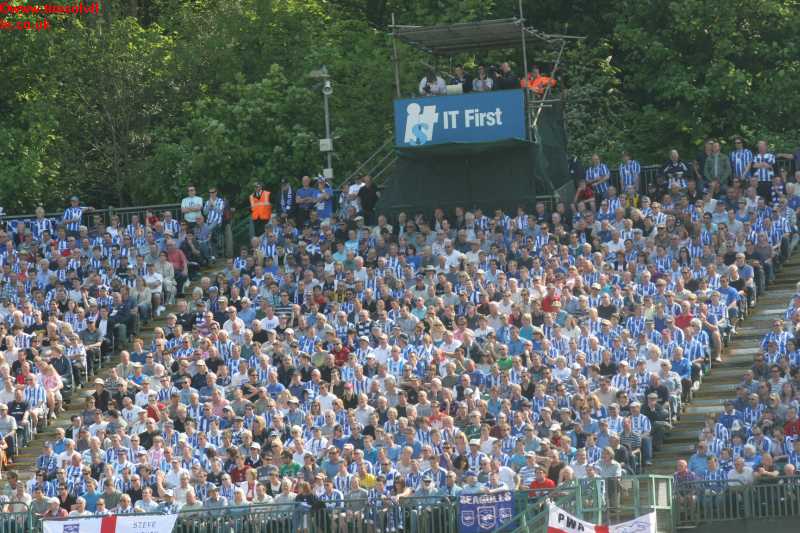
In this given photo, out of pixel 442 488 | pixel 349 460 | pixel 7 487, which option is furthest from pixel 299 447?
pixel 7 487

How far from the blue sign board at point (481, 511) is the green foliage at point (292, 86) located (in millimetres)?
15550

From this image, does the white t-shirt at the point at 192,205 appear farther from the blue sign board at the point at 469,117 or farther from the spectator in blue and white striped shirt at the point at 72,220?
the blue sign board at the point at 469,117

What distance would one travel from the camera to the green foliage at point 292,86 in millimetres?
37875

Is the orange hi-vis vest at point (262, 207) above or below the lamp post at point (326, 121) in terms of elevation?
below

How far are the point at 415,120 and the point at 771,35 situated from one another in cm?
899

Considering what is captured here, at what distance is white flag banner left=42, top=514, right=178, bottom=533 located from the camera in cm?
2316

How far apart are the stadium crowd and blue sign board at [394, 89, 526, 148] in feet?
4.58

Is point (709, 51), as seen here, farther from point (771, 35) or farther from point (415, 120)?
point (415, 120)

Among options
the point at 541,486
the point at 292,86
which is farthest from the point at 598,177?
the point at 541,486

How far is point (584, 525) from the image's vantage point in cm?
2111

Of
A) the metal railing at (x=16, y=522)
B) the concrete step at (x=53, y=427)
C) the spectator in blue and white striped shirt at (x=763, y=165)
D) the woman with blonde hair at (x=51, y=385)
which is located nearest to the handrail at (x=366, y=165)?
the concrete step at (x=53, y=427)

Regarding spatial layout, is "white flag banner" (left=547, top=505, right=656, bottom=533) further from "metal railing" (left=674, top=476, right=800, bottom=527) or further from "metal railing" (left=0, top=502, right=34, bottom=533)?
"metal railing" (left=0, top=502, right=34, bottom=533)

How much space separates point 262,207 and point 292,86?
4586 millimetres

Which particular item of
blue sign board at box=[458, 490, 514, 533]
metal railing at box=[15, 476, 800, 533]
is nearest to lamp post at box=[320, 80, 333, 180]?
metal railing at box=[15, 476, 800, 533]
